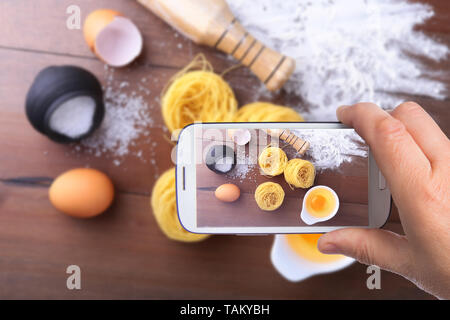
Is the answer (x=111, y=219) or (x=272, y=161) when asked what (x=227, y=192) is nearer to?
(x=272, y=161)

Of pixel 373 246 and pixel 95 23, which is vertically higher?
pixel 95 23

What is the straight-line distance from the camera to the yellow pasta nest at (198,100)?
46cm

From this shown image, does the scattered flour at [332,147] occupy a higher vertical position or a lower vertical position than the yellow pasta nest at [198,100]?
lower

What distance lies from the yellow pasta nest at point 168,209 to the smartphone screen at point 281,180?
86 millimetres

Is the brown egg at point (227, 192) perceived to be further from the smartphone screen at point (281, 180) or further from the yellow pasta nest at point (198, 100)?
the yellow pasta nest at point (198, 100)

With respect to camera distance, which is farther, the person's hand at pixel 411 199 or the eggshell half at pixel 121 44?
the eggshell half at pixel 121 44

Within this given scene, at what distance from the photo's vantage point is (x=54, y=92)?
1.36 ft

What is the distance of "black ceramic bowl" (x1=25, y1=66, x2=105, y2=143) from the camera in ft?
1.36

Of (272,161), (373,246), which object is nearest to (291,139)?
(272,161)

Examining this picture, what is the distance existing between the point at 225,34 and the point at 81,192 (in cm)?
27

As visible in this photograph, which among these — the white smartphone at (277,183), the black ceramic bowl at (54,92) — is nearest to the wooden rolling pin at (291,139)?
the white smartphone at (277,183)

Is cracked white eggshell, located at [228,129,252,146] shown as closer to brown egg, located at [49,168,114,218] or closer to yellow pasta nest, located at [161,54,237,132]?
yellow pasta nest, located at [161,54,237,132]
